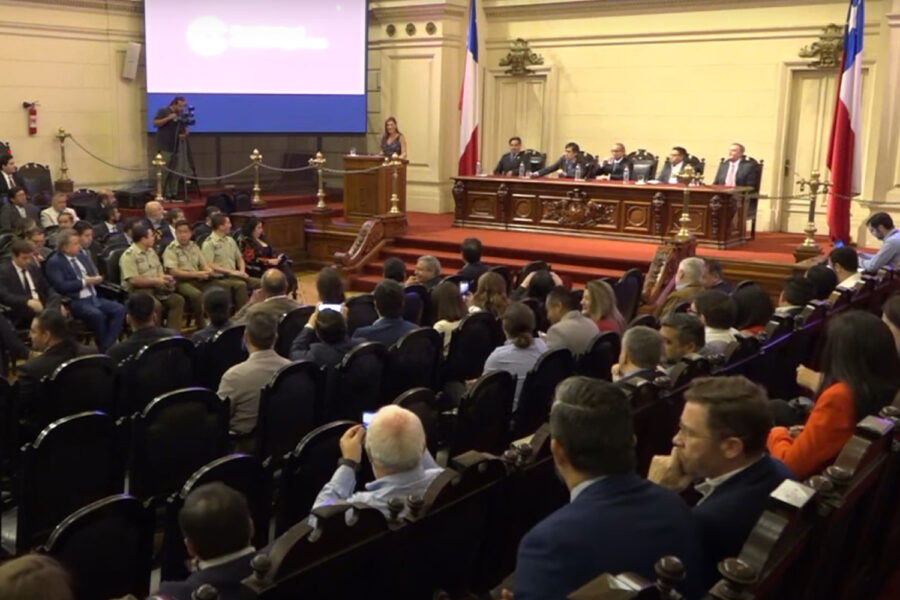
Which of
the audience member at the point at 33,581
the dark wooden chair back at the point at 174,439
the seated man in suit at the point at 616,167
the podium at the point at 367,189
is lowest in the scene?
the dark wooden chair back at the point at 174,439

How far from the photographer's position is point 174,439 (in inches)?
133

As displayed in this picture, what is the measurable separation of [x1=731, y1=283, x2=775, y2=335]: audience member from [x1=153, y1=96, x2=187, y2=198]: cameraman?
8012 millimetres

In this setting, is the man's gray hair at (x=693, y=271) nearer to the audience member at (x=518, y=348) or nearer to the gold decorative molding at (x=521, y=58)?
the audience member at (x=518, y=348)

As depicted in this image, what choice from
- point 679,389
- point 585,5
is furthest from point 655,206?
point 679,389

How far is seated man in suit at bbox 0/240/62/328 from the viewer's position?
6148 millimetres

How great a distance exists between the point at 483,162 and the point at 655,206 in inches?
158

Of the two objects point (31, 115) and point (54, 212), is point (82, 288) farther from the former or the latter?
Result: point (31, 115)

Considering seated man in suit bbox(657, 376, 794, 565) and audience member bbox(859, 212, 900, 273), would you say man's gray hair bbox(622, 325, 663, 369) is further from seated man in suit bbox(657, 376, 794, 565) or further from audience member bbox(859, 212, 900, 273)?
audience member bbox(859, 212, 900, 273)

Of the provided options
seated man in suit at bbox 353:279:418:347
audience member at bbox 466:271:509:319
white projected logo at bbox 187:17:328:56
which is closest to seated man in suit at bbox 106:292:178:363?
seated man in suit at bbox 353:279:418:347

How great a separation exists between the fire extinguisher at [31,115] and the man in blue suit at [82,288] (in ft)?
15.5

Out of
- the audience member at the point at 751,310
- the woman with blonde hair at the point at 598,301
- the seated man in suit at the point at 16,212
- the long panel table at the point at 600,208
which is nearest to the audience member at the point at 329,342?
the woman with blonde hair at the point at 598,301

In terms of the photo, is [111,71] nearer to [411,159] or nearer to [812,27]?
[411,159]

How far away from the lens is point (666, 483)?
2504 millimetres

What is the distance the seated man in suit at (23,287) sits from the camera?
6148 mm
